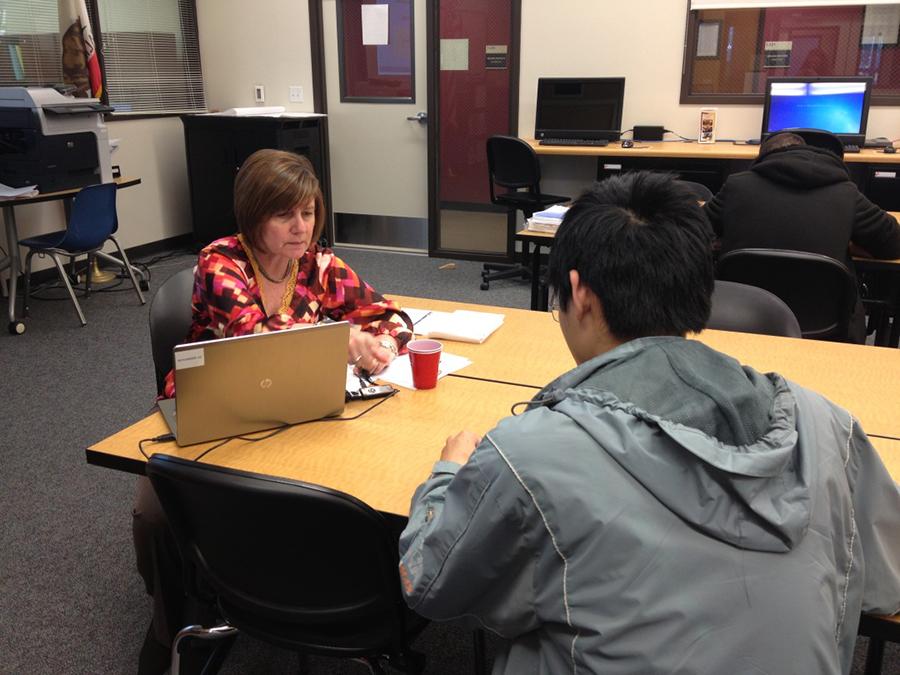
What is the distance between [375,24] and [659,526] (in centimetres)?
542

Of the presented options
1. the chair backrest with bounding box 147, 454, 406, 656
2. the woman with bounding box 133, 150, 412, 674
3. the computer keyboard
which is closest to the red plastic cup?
the woman with bounding box 133, 150, 412, 674

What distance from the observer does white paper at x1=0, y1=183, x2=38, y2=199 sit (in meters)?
4.07

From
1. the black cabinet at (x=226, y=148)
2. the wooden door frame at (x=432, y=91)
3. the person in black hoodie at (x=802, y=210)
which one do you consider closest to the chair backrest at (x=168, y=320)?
the person in black hoodie at (x=802, y=210)

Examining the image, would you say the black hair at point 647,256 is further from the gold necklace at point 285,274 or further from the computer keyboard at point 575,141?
the computer keyboard at point 575,141

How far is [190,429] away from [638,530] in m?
0.92

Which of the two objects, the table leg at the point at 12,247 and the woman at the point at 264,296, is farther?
the table leg at the point at 12,247

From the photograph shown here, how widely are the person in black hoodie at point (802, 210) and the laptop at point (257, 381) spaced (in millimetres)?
1778

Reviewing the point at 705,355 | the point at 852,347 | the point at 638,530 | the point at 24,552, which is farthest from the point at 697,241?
the point at 24,552

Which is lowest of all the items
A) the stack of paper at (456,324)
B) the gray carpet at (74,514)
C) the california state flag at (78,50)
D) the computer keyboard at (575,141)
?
the gray carpet at (74,514)

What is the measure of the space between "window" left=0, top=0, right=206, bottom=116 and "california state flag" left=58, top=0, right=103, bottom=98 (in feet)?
0.34

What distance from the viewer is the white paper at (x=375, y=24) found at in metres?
5.49

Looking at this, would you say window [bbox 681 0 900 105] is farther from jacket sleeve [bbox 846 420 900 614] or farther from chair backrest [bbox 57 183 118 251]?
jacket sleeve [bbox 846 420 900 614]

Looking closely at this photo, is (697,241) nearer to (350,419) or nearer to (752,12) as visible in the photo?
(350,419)

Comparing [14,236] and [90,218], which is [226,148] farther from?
[14,236]
